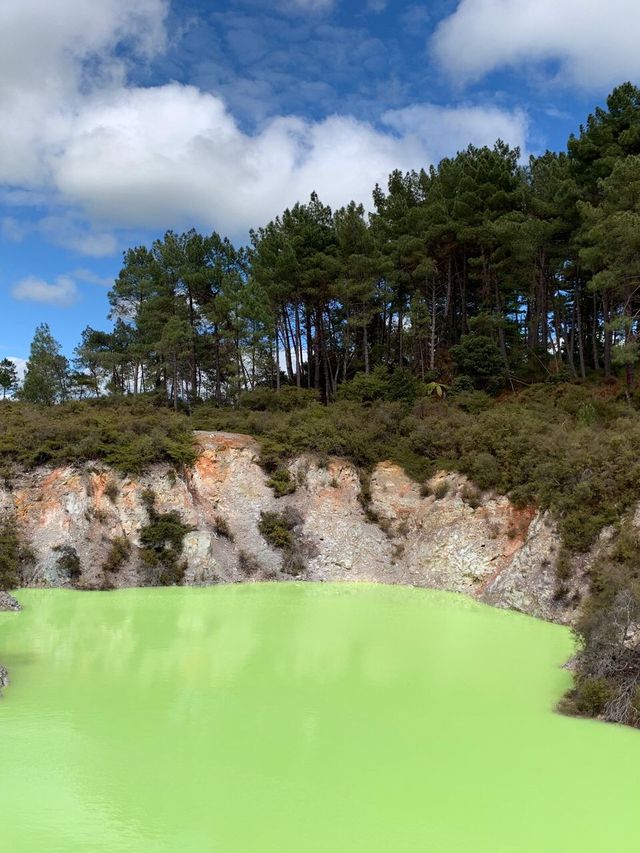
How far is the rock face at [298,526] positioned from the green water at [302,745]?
6.11 meters

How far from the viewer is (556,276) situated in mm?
43469

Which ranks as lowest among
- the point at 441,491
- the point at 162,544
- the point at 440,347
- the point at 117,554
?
the point at 117,554

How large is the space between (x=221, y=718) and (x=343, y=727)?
2.29 m

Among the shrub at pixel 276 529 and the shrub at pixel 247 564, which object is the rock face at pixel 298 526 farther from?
the shrub at pixel 276 529

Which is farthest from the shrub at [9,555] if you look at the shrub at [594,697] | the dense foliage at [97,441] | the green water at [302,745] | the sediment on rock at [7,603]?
the shrub at [594,697]

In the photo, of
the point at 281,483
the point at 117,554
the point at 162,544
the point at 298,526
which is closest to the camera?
the point at 117,554

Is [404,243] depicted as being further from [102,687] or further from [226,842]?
[226,842]

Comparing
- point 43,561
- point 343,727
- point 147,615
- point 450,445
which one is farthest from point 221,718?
point 450,445

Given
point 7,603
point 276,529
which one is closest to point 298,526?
point 276,529

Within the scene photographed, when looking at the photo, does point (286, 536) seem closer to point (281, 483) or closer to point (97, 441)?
point (281, 483)

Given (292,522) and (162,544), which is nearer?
(162,544)

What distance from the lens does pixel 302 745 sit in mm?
10500

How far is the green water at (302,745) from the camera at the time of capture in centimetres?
800

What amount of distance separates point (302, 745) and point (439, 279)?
138 ft
